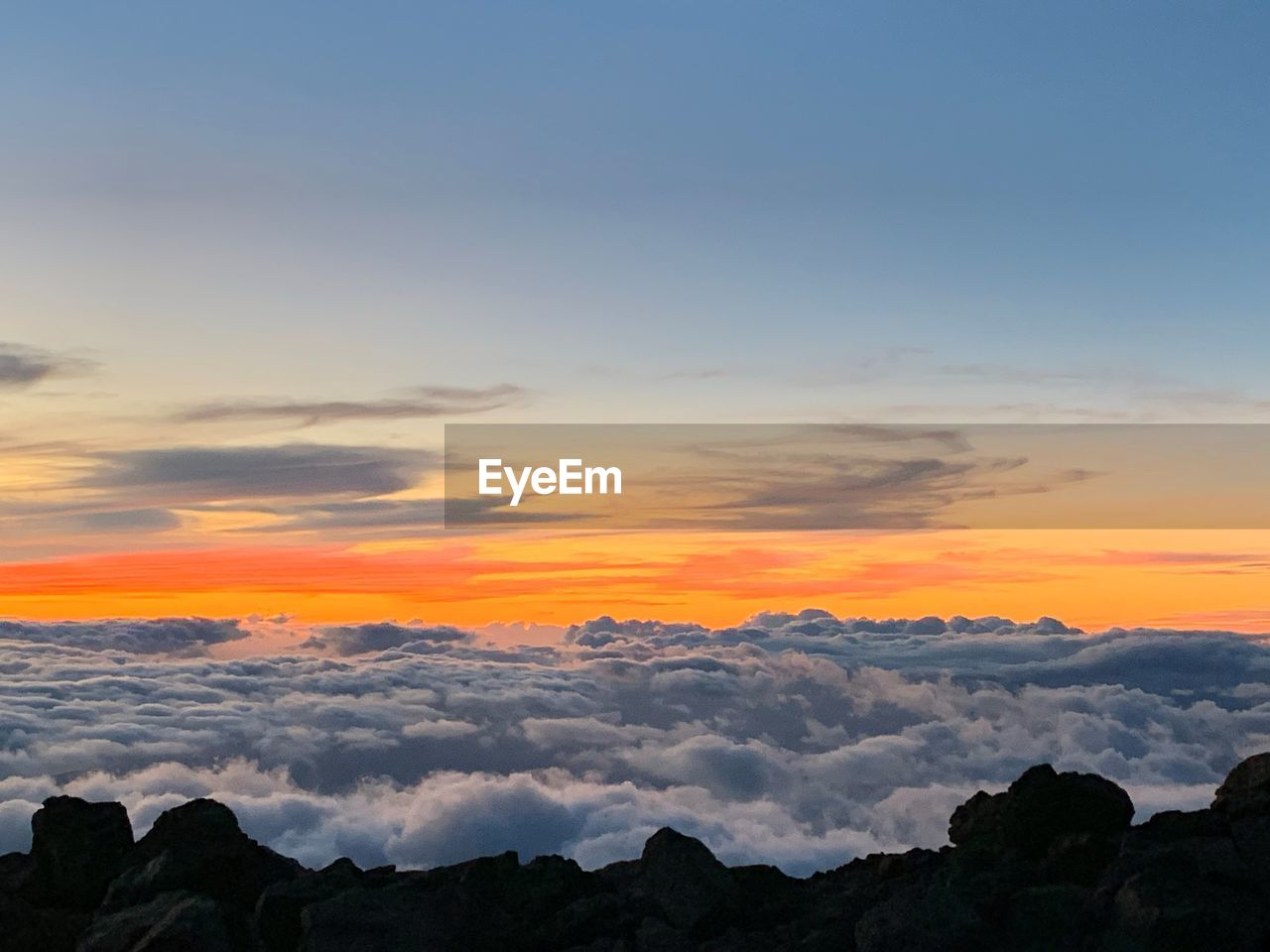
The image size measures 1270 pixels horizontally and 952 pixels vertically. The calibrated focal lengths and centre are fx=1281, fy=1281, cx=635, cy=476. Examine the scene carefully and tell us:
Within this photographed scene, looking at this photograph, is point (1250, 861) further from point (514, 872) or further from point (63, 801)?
point (63, 801)

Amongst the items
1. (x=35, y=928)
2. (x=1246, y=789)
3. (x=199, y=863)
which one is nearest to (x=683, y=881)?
(x=199, y=863)

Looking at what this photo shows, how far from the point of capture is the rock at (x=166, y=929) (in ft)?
84.6

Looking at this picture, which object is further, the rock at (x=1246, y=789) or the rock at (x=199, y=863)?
the rock at (x=1246, y=789)

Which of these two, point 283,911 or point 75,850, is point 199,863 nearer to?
point 283,911

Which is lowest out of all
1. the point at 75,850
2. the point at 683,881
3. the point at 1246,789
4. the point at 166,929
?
the point at 166,929

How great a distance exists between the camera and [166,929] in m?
25.9

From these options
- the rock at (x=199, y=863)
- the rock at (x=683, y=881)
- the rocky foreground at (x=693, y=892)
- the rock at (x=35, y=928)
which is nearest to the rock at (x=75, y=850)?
the rocky foreground at (x=693, y=892)

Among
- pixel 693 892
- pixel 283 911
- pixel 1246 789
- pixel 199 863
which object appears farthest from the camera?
pixel 1246 789

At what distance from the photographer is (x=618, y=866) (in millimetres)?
30453

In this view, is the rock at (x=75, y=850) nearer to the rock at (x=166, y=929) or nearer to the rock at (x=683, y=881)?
the rock at (x=166, y=929)

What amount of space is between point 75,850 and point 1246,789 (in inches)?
1128

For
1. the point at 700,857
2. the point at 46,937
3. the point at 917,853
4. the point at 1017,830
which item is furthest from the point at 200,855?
the point at 1017,830

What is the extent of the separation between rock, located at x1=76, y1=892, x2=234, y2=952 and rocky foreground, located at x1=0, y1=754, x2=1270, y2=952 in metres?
0.04

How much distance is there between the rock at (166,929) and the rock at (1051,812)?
16.8 meters
